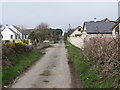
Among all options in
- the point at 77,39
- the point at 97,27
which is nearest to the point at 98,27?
the point at 97,27

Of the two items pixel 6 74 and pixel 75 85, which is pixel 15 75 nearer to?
pixel 6 74

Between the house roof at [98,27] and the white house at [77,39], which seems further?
the house roof at [98,27]

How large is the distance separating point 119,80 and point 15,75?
17.5ft

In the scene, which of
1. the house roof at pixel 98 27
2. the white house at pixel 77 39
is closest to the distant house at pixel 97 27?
the house roof at pixel 98 27

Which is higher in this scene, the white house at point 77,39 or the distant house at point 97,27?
the distant house at point 97,27

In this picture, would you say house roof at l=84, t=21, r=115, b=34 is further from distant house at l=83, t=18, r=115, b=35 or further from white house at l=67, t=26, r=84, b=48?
white house at l=67, t=26, r=84, b=48

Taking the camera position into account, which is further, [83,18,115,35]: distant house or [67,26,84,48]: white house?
[83,18,115,35]: distant house

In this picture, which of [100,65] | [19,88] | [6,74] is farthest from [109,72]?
[6,74]

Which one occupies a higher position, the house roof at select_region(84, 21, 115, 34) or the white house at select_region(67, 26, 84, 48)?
the house roof at select_region(84, 21, 115, 34)

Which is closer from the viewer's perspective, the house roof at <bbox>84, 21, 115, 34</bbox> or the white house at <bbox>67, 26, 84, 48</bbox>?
the white house at <bbox>67, 26, 84, 48</bbox>

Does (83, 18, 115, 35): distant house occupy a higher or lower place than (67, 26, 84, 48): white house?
higher

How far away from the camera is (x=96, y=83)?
709 centimetres

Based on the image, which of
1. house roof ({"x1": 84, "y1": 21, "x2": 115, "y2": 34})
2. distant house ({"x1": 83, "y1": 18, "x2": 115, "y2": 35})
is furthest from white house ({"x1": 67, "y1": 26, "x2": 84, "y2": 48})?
house roof ({"x1": 84, "y1": 21, "x2": 115, "y2": 34})

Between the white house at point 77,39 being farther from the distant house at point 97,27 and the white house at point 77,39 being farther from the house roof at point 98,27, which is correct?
the house roof at point 98,27
